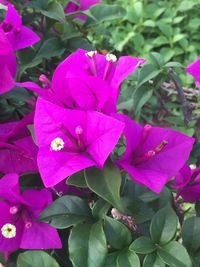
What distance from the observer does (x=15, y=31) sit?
0.78m

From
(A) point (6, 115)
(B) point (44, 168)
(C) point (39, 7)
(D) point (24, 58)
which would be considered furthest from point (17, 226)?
(C) point (39, 7)

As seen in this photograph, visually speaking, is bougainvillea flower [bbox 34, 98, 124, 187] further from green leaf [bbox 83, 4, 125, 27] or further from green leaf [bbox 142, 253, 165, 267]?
green leaf [bbox 83, 4, 125, 27]

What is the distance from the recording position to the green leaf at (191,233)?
2.15ft

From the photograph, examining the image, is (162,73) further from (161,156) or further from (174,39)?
→ (174,39)

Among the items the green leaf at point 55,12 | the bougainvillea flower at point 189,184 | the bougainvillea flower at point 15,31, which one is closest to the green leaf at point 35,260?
the bougainvillea flower at point 189,184

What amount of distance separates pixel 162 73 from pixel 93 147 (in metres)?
0.35

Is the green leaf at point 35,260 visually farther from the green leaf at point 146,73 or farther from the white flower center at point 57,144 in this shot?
the green leaf at point 146,73

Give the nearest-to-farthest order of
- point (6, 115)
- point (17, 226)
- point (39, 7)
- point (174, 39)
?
1. point (17, 226)
2. point (6, 115)
3. point (39, 7)
4. point (174, 39)

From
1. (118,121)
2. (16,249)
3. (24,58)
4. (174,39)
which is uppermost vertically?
(118,121)

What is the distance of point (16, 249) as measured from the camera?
65cm

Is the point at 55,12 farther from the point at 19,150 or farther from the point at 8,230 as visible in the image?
the point at 8,230

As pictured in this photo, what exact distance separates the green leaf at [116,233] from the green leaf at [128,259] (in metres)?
0.01

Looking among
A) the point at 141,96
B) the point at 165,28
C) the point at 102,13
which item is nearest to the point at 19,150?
the point at 141,96

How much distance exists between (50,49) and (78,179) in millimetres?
404
